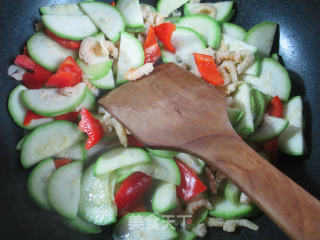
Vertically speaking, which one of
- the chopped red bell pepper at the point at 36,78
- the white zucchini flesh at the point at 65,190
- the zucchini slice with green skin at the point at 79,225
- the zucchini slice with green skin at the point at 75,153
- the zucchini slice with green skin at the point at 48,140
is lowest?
the zucchini slice with green skin at the point at 79,225

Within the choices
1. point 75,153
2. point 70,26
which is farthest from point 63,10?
point 75,153

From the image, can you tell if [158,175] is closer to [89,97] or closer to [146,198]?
[146,198]

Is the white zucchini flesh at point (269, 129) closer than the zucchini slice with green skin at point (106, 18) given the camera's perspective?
Yes

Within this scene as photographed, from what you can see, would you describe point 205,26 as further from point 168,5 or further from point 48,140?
point 48,140

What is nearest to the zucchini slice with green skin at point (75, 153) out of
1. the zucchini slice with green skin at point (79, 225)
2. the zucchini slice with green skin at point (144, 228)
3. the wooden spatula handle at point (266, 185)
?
the zucchini slice with green skin at point (79, 225)

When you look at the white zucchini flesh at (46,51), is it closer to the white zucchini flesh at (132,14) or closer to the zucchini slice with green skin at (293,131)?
the white zucchini flesh at (132,14)
